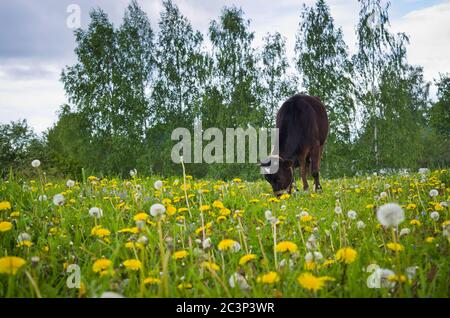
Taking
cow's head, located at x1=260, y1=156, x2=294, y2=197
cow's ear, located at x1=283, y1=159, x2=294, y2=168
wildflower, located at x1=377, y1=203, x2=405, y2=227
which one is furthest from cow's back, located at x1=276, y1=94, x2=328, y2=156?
wildflower, located at x1=377, y1=203, x2=405, y2=227

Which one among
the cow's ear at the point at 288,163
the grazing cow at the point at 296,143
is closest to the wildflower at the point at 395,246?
the grazing cow at the point at 296,143

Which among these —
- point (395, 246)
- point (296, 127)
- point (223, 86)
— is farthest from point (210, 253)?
point (223, 86)

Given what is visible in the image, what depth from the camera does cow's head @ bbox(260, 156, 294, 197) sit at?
7.63m

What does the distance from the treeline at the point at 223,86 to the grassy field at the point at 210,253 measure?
74.8ft

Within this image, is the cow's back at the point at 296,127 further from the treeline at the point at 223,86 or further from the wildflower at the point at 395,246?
the treeline at the point at 223,86

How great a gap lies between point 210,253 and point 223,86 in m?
26.9

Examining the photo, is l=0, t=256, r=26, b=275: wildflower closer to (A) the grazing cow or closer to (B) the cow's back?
(A) the grazing cow

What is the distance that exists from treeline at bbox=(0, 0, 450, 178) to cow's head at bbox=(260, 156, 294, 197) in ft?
60.9

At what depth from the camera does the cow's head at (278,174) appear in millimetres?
7633

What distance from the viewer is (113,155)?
2922cm

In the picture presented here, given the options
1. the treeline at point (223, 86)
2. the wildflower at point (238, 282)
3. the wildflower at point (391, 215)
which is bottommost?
the wildflower at point (238, 282)

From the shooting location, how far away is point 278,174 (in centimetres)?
765

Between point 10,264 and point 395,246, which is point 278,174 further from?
point 10,264
